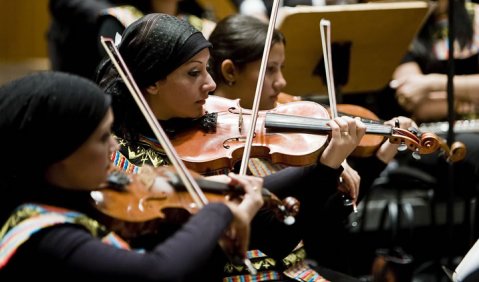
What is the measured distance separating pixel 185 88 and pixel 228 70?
38 centimetres

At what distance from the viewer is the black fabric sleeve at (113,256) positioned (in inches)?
42.6

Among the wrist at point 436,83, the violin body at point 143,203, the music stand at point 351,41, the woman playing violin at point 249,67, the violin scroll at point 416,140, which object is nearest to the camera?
the violin body at point 143,203

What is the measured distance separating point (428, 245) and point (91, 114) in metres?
2.29

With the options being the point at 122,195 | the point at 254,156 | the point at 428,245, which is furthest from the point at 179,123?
the point at 428,245

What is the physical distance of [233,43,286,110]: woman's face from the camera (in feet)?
6.40

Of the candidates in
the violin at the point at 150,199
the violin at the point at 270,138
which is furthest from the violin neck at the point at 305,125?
the violin at the point at 150,199

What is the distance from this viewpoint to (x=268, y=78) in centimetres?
194

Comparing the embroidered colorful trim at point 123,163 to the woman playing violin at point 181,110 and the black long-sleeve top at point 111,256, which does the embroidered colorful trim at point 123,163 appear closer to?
the woman playing violin at point 181,110

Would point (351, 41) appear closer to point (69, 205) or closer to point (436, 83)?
point (436, 83)

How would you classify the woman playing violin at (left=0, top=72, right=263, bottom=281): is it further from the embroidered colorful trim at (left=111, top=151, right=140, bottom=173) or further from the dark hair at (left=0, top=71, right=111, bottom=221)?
the embroidered colorful trim at (left=111, top=151, right=140, bottom=173)

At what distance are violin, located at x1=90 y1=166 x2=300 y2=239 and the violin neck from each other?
0.37 metres

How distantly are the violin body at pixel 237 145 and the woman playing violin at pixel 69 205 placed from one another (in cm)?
33

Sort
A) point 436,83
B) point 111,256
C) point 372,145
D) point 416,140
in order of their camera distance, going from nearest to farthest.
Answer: point 111,256
point 416,140
point 372,145
point 436,83

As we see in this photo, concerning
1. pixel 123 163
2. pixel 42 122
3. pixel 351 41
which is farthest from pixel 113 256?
pixel 351 41
